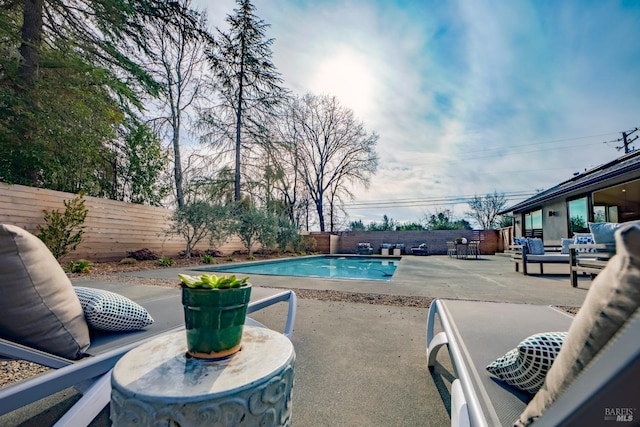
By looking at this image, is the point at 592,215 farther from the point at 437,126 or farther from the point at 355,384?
the point at 355,384

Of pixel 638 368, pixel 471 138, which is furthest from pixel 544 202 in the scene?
pixel 638 368

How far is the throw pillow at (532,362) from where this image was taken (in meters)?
0.80

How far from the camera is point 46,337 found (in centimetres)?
106

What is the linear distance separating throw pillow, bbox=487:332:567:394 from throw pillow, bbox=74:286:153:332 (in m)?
1.66

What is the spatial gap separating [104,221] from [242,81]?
7.69 meters

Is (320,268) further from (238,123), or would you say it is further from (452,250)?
(238,123)

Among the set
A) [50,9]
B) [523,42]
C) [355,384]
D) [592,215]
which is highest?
[50,9]

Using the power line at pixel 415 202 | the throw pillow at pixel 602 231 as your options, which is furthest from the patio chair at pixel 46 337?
the power line at pixel 415 202

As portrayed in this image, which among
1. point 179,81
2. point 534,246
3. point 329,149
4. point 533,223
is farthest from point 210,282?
point 329,149

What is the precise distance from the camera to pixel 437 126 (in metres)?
11.3

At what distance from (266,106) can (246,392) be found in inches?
495

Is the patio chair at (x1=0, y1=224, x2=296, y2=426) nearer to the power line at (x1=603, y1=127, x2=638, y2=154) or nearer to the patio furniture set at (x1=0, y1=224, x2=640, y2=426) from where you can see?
the patio furniture set at (x1=0, y1=224, x2=640, y2=426)

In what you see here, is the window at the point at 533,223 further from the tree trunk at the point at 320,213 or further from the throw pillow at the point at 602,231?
the tree trunk at the point at 320,213

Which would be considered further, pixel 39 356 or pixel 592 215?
pixel 592 215
